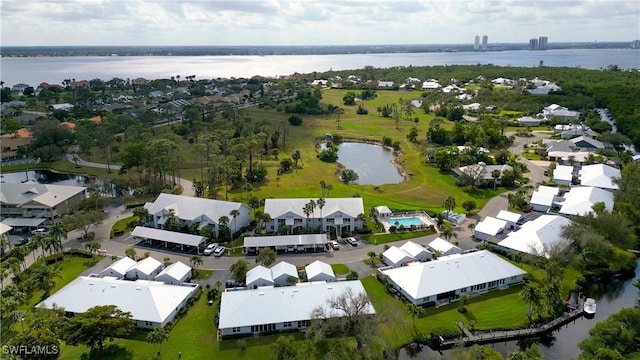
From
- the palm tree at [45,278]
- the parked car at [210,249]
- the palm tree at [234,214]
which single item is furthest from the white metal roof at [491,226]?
the palm tree at [45,278]

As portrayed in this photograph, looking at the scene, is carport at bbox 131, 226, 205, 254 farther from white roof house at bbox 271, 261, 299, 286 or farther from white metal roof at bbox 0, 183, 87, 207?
white metal roof at bbox 0, 183, 87, 207

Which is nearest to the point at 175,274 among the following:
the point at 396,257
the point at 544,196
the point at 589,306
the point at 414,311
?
the point at 396,257

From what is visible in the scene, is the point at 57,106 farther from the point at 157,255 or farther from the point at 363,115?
the point at 157,255

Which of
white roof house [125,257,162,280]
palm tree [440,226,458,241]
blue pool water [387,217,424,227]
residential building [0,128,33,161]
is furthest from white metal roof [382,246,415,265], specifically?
residential building [0,128,33,161]

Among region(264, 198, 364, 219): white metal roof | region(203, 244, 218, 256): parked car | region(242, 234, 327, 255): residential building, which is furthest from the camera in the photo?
region(264, 198, 364, 219): white metal roof

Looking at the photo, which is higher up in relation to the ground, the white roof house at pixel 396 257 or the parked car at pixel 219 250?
the white roof house at pixel 396 257

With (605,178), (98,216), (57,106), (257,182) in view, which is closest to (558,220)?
(605,178)

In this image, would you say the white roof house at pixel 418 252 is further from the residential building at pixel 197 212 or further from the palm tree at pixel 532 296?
the residential building at pixel 197 212
